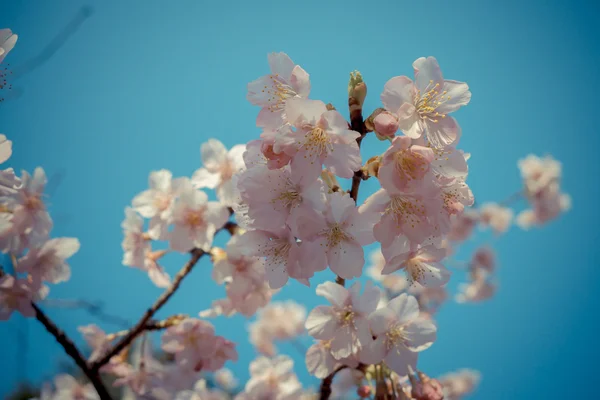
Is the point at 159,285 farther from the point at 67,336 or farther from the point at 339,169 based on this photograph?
the point at 339,169

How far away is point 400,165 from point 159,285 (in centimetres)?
159

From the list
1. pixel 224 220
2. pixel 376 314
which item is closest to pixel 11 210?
pixel 224 220

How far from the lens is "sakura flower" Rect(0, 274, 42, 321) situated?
1.66 meters

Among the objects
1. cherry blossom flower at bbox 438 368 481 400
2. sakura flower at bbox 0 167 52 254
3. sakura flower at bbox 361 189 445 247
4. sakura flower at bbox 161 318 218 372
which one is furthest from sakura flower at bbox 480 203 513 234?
sakura flower at bbox 0 167 52 254

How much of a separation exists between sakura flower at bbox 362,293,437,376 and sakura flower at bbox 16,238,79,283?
4.81ft

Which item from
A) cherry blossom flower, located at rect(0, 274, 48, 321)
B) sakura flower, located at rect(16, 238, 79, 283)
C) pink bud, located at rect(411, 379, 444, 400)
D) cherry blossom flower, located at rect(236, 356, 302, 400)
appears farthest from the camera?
cherry blossom flower, located at rect(236, 356, 302, 400)

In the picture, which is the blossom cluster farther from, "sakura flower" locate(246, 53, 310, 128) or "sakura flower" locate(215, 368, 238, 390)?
"sakura flower" locate(215, 368, 238, 390)

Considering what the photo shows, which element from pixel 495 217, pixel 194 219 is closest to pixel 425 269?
pixel 194 219

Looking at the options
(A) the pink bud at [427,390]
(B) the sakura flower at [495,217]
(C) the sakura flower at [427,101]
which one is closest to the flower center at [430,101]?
(C) the sakura flower at [427,101]

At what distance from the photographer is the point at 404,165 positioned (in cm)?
104

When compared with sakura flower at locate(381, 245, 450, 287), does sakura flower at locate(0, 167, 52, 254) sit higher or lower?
lower

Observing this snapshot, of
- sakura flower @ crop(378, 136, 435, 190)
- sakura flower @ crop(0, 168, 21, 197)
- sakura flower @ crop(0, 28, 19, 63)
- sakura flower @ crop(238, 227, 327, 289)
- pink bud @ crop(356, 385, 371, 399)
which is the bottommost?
sakura flower @ crop(0, 168, 21, 197)

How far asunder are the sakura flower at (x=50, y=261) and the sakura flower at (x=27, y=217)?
0.15ft

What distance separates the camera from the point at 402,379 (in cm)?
162
